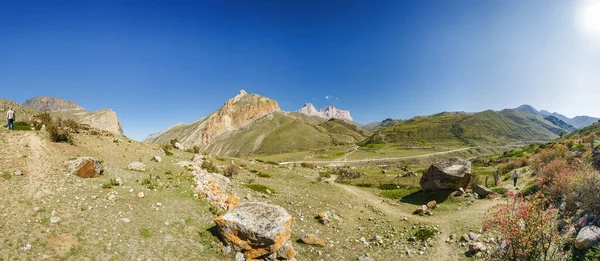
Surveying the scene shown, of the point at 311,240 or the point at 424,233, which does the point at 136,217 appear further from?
the point at 424,233

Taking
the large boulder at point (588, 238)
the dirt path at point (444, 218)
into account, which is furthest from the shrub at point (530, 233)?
the dirt path at point (444, 218)

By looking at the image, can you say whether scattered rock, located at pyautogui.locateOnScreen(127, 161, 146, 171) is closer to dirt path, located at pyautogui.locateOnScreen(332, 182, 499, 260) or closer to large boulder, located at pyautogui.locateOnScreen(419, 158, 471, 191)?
dirt path, located at pyautogui.locateOnScreen(332, 182, 499, 260)

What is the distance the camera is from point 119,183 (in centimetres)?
1491

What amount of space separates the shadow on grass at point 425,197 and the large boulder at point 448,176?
497 millimetres

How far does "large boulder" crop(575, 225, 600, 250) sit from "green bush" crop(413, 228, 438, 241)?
755 cm

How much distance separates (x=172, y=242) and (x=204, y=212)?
3.14 meters

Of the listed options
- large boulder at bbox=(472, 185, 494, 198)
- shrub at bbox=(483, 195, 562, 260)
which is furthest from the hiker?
large boulder at bbox=(472, 185, 494, 198)

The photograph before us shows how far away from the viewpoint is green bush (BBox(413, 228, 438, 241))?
1631 cm

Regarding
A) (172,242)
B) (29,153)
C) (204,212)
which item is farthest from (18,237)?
(29,153)

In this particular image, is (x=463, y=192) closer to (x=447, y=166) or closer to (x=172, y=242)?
(x=447, y=166)

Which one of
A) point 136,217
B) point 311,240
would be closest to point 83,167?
point 136,217

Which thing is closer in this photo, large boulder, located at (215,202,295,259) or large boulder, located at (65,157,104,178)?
large boulder, located at (215,202,295,259)

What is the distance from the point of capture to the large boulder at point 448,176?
25.2 m

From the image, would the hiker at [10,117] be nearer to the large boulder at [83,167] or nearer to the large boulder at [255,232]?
the large boulder at [83,167]
